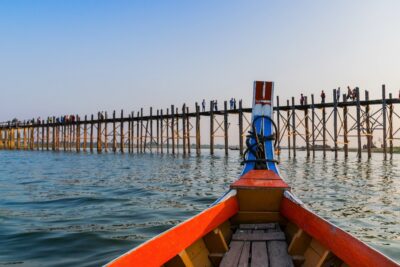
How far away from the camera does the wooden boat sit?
2.59 meters

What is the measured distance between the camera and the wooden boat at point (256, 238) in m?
2.59

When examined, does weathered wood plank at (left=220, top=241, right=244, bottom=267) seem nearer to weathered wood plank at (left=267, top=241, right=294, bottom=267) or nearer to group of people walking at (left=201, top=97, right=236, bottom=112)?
weathered wood plank at (left=267, top=241, right=294, bottom=267)

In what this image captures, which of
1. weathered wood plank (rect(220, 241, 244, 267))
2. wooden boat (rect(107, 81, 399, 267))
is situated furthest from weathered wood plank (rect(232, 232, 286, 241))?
weathered wood plank (rect(220, 241, 244, 267))

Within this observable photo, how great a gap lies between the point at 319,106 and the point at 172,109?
1617cm

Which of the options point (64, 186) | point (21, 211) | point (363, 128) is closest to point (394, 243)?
point (21, 211)

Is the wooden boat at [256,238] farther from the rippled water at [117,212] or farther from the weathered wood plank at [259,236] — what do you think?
the rippled water at [117,212]

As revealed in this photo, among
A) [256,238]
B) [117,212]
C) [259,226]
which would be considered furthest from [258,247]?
[117,212]

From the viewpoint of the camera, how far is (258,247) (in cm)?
398

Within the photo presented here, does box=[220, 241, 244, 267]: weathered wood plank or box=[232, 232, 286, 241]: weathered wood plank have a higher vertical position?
box=[232, 232, 286, 241]: weathered wood plank

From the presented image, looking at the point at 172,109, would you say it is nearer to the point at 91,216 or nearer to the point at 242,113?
the point at 242,113

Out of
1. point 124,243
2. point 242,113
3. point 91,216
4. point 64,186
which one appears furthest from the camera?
point 242,113

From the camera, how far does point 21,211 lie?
7754mm

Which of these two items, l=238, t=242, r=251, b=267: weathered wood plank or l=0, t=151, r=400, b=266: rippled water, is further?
l=0, t=151, r=400, b=266: rippled water

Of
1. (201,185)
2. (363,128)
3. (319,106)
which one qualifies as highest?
(319,106)
